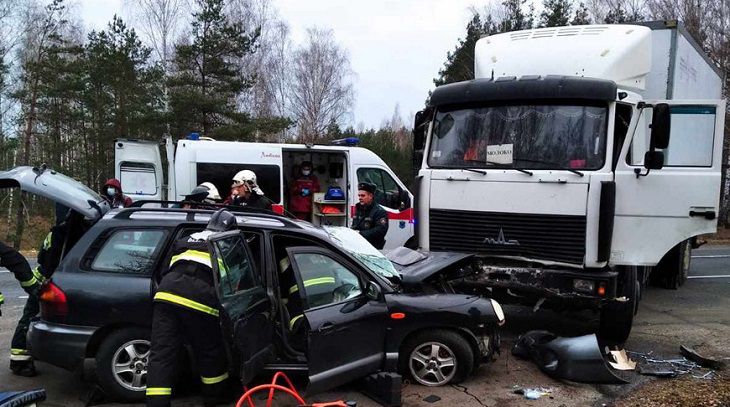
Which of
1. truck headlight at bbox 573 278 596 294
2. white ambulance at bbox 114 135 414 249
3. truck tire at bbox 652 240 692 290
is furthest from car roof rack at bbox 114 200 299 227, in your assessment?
truck tire at bbox 652 240 692 290

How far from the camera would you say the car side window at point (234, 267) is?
3709mm

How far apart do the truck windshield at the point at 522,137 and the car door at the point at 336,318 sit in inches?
91.3

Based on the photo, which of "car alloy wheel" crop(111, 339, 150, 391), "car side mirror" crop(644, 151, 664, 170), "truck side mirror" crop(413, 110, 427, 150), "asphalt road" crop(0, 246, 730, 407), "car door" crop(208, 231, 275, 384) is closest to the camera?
"car door" crop(208, 231, 275, 384)

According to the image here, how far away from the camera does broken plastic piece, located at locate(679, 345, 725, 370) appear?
5336mm

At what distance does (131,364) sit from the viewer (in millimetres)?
4293

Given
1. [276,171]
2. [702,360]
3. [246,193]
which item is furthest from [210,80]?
[702,360]

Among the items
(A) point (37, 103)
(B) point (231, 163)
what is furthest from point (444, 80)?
(B) point (231, 163)

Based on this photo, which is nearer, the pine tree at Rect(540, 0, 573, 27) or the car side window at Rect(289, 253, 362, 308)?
the car side window at Rect(289, 253, 362, 308)

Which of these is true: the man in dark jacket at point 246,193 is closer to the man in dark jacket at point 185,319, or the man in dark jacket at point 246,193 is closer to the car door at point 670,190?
the man in dark jacket at point 185,319

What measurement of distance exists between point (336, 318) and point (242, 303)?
28.6 inches

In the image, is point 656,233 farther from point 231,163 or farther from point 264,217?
point 231,163

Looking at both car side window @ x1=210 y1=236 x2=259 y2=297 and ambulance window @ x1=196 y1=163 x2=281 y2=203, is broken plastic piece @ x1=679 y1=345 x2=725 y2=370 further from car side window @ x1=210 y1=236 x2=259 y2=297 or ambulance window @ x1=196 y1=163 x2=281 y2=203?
ambulance window @ x1=196 y1=163 x2=281 y2=203

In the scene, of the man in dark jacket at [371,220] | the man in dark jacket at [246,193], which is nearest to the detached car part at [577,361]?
the man in dark jacket at [371,220]

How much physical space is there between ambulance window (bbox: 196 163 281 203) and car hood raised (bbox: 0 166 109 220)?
481cm
